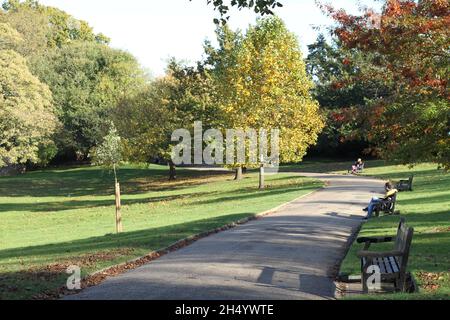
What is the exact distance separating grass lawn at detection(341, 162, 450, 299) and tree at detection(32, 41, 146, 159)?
137 feet

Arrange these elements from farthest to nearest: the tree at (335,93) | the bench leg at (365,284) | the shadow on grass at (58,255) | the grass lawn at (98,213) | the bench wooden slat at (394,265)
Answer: the tree at (335,93) → the grass lawn at (98,213) → the shadow on grass at (58,255) → the bench wooden slat at (394,265) → the bench leg at (365,284)

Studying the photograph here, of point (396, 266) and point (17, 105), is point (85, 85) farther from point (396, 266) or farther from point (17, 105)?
point (396, 266)

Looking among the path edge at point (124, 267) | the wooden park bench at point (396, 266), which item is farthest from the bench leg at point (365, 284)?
the path edge at point (124, 267)

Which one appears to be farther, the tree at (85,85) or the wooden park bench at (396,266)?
the tree at (85,85)

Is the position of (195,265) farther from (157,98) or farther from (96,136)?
(96,136)

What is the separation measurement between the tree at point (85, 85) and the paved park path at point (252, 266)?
4584 centimetres

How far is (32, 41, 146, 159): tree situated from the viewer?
63.9 m

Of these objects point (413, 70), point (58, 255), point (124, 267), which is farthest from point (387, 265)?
point (58, 255)

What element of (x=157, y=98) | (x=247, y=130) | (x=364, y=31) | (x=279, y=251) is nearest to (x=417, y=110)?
(x=364, y=31)

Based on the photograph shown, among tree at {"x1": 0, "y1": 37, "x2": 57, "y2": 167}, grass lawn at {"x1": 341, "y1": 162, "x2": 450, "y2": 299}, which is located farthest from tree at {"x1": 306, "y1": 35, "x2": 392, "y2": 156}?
grass lawn at {"x1": 341, "y1": 162, "x2": 450, "y2": 299}

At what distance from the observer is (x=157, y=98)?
48719 millimetres

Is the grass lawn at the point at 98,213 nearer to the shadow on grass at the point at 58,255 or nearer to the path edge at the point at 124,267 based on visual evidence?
the shadow on grass at the point at 58,255

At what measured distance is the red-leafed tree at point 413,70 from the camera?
40.7 ft

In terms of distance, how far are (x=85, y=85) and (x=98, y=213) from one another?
38138 mm
